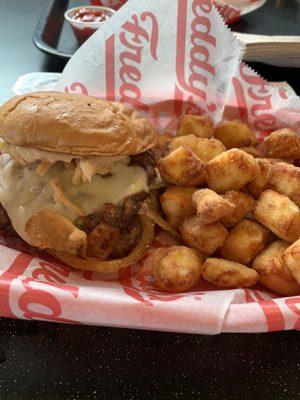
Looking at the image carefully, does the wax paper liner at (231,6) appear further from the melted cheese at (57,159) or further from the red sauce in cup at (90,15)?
the melted cheese at (57,159)

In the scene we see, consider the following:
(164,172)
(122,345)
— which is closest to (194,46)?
(164,172)

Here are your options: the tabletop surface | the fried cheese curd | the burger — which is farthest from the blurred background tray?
the tabletop surface

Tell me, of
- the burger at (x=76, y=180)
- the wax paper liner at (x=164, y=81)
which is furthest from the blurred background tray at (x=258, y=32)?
the burger at (x=76, y=180)

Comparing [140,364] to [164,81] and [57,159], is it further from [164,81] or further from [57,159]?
[164,81]

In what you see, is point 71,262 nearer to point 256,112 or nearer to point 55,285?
point 55,285

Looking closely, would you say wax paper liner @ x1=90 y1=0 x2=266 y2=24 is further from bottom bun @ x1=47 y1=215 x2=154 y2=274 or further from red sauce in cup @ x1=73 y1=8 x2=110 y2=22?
bottom bun @ x1=47 y1=215 x2=154 y2=274

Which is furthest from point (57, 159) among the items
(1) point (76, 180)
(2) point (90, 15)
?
(2) point (90, 15)
